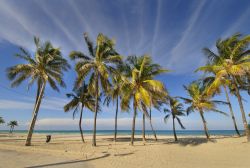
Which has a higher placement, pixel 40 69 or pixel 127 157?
pixel 40 69

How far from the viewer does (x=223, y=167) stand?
845 centimetres

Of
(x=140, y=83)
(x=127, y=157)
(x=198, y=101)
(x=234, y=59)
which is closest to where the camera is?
(x=127, y=157)

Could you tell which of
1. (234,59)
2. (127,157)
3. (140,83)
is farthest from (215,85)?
(127,157)

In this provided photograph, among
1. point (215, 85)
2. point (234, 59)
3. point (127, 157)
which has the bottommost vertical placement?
point (127, 157)

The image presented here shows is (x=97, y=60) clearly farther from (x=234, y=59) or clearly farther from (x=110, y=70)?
(x=234, y=59)

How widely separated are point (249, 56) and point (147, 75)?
8.70m

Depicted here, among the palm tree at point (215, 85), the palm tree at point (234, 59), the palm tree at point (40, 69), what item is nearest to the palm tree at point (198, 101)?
the palm tree at point (215, 85)

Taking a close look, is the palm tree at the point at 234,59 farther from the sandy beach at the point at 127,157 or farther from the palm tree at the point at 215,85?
the sandy beach at the point at 127,157

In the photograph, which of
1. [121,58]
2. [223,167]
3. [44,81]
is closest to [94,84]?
[121,58]

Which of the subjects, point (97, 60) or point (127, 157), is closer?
point (127, 157)

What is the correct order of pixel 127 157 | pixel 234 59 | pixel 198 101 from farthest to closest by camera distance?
pixel 198 101
pixel 234 59
pixel 127 157

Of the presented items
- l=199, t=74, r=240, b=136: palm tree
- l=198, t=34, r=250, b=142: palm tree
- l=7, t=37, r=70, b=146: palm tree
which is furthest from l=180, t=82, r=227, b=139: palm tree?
l=7, t=37, r=70, b=146: palm tree

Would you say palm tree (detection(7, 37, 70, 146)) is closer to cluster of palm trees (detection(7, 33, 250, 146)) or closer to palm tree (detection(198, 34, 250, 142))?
cluster of palm trees (detection(7, 33, 250, 146))

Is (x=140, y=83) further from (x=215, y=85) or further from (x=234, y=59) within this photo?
(x=234, y=59)
